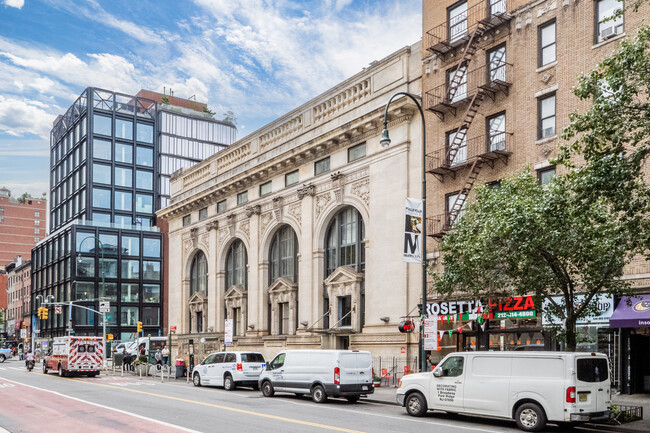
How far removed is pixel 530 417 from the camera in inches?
650

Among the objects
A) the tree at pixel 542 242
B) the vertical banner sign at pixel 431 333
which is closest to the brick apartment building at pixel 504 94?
the tree at pixel 542 242

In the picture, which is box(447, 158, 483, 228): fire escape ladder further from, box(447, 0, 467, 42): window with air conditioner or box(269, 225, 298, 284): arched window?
box(269, 225, 298, 284): arched window

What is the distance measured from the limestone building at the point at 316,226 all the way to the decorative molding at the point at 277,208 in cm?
6

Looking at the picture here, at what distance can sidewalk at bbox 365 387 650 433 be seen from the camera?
16547mm

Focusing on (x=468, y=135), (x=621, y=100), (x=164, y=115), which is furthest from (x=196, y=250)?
(x=164, y=115)

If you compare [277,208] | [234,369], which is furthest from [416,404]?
[277,208]

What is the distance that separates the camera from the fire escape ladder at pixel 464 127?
28.4 metres

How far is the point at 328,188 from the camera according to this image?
123 feet

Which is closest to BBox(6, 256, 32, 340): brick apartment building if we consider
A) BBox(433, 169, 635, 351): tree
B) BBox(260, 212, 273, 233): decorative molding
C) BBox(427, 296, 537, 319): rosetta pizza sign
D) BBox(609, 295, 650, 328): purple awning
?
BBox(260, 212, 273, 233): decorative molding

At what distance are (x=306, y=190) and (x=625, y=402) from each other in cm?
2170

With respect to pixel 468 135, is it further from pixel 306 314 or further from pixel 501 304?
pixel 306 314

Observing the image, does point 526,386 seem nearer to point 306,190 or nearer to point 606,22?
point 606,22

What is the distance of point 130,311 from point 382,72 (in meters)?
70.0

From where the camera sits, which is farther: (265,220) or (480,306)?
(265,220)
